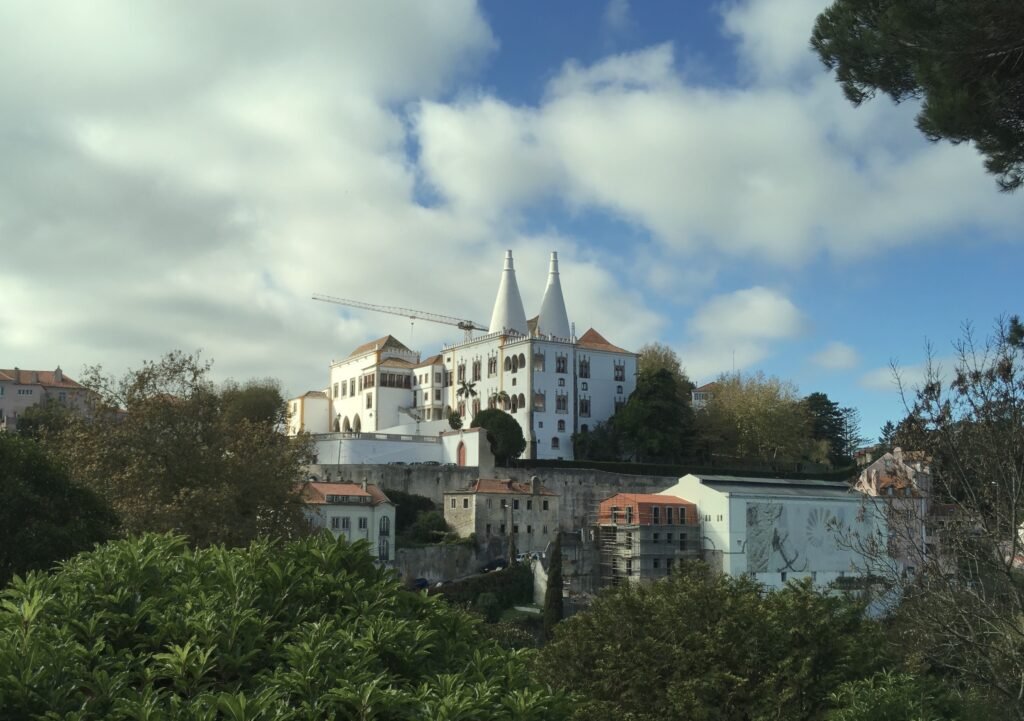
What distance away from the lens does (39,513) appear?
1908 cm

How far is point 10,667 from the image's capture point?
196 inches

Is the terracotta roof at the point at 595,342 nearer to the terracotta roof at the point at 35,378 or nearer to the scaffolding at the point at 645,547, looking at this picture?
the scaffolding at the point at 645,547

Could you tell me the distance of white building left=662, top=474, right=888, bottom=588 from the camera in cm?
5066

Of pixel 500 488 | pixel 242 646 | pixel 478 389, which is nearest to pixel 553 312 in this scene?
pixel 478 389

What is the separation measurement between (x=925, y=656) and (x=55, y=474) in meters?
16.9

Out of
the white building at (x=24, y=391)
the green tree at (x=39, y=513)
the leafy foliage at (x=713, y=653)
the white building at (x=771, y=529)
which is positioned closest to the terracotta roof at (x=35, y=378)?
the white building at (x=24, y=391)

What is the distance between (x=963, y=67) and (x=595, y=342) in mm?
60419

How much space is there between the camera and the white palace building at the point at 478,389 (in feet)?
217

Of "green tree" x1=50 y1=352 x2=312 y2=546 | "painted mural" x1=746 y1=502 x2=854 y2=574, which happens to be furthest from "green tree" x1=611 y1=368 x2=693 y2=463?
"green tree" x1=50 y1=352 x2=312 y2=546

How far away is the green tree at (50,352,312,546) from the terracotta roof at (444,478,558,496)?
94.7ft

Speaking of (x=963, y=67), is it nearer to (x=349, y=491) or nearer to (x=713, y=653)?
(x=713, y=653)

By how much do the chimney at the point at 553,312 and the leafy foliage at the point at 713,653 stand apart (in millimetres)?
59842

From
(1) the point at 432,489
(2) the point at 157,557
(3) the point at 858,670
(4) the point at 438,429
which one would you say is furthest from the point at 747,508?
(2) the point at 157,557

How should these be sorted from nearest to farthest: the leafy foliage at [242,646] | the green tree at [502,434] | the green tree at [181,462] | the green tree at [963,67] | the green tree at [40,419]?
the leafy foliage at [242,646], the green tree at [963,67], the green tree at [181,462], the green tree at [40,419], the green tree at [502,434]
